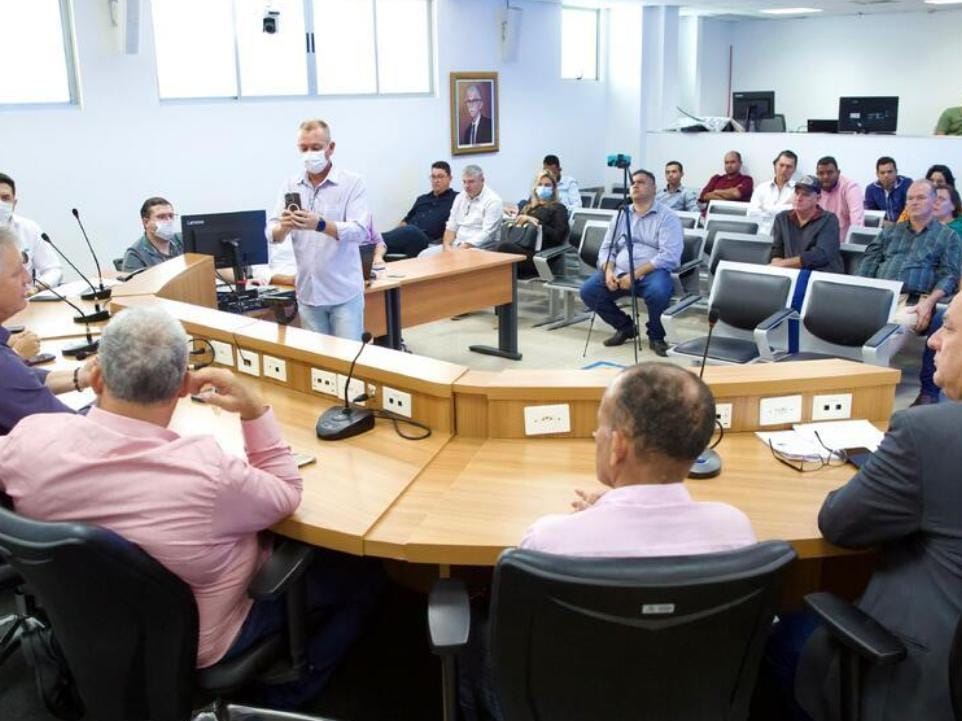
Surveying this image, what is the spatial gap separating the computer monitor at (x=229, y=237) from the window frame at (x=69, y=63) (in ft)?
7.44

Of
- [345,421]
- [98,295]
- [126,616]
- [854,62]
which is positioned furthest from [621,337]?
[854,62]

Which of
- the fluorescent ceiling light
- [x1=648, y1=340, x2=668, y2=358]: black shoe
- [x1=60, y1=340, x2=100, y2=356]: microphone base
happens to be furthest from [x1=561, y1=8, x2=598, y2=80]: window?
[x1=60, y1=340, x2=100, y2=356]: microphone base

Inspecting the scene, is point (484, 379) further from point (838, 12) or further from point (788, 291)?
point (838, 12)

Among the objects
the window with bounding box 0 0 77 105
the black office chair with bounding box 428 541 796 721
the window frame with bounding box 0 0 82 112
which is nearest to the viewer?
the black office chair with bounding box 428 541 796 721

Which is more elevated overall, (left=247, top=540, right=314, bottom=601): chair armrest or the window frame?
the window frame

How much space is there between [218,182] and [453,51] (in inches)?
116

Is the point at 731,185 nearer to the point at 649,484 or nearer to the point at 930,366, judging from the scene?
the point at 930,366

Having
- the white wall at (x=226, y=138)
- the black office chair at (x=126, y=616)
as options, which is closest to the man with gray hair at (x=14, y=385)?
the black office chair at (x=126, y=616)

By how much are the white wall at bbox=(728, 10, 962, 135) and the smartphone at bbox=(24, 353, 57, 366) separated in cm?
1231

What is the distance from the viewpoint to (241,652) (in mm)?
1871

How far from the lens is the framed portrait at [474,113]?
8789 mm

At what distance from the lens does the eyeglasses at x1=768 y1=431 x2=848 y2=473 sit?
7.05ft

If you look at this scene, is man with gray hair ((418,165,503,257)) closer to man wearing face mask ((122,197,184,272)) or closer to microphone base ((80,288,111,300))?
man wearing face mask ((122,197,184,272))

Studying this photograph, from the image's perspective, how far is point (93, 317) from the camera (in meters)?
3.77
